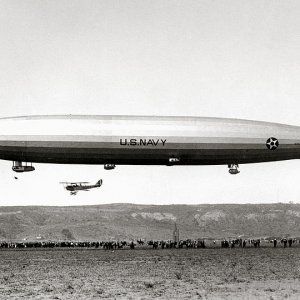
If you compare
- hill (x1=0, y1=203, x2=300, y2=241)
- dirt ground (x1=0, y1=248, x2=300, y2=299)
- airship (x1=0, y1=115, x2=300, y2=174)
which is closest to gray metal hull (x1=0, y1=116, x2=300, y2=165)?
airship (x1=0, y1=115, x2=300, y2=174)

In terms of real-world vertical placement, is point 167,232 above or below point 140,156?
below

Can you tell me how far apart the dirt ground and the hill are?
72.7m

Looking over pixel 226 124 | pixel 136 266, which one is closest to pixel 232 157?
pixel 226 124

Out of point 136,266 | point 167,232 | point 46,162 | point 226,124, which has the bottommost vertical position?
point 167,232

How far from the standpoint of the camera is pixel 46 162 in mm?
29531

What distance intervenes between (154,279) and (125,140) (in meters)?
8.14

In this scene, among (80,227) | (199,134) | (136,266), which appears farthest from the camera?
(80,227)

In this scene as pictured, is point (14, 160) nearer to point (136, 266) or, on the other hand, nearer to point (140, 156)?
point (140, 156)

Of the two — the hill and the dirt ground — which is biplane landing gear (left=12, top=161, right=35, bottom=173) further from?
the hill

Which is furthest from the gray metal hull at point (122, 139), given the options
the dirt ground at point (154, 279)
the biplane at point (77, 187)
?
the biplane at point (77, 187)

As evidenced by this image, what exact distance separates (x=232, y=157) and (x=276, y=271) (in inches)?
278

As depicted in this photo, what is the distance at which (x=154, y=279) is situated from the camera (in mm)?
23719

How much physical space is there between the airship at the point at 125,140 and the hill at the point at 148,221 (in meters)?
75.6

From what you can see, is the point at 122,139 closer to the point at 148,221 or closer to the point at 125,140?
the point at 125,140
